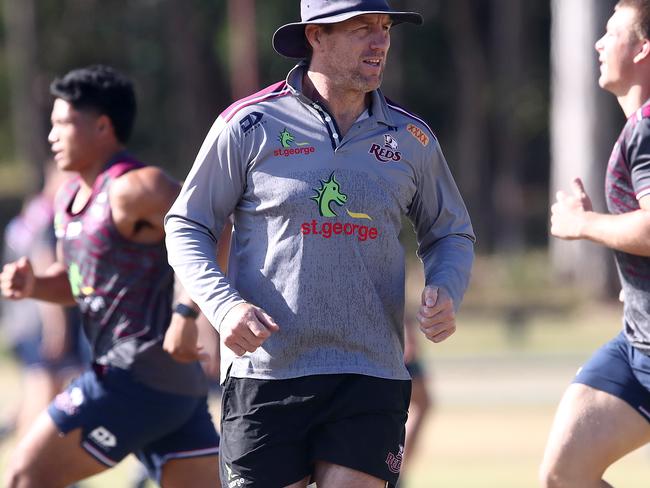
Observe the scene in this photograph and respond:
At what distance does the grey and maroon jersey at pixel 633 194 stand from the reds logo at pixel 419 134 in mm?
789

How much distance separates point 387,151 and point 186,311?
121 centimetres

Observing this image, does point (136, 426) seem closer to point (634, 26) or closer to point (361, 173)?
point (361, 173)

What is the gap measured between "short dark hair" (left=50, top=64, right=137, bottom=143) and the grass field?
4172 mm

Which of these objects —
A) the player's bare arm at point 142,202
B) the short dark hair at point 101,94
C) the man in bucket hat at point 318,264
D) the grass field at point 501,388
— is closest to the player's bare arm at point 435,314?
the man in bucket hat at point 318,264

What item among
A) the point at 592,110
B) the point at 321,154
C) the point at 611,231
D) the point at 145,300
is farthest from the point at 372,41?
the point at 592,110

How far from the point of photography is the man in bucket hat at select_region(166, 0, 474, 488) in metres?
5.18

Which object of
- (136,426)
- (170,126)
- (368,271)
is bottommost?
(170,126)

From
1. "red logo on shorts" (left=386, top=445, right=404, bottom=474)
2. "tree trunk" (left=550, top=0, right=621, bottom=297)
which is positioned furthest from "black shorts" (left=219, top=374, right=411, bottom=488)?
"tree trunk" (left=550, top=0, right=621, bottom=297)

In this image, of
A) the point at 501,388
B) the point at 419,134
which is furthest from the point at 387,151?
the point at 501,388

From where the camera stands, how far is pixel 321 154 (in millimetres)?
5223

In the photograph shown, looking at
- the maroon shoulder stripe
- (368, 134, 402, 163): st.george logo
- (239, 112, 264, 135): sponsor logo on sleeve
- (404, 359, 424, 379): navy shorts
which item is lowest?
(404, 359, 424, 379): navy shorts

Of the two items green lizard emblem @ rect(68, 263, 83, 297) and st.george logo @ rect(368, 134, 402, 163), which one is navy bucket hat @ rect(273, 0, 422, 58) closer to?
st.george logo @ rect(368, 134, 402, 163)

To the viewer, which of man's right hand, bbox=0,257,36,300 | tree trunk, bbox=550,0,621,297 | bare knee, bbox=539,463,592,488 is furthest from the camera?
tree trunk, bbox=550,0,621,297

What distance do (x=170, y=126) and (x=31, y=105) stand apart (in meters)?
12.4
